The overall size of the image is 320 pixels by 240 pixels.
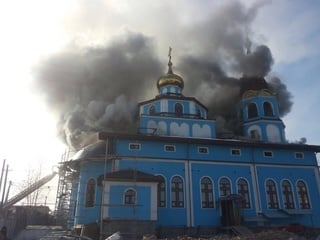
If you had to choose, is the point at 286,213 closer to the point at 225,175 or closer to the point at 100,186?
the point at 225,175

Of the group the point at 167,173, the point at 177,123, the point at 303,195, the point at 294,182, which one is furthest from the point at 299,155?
the point at 167,173

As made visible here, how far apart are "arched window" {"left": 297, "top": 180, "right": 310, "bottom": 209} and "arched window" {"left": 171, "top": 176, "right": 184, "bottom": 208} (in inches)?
385

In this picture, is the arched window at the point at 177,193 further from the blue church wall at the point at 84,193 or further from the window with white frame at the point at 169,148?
Answer: the blue church wall at the point at 84,193

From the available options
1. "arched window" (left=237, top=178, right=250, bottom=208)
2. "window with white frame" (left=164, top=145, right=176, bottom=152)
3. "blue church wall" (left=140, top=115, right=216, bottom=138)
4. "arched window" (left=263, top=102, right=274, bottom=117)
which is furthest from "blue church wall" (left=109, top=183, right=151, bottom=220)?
"arched window" (left=263, top=102, right=274, bottom=117)

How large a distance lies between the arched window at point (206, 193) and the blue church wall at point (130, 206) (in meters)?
4.77

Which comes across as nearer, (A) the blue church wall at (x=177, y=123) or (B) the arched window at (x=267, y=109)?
(A) the blue church wall at (x=177, y=123)

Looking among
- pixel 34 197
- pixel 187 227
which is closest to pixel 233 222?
pixel 187 227

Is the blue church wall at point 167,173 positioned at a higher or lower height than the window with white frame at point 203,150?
lower

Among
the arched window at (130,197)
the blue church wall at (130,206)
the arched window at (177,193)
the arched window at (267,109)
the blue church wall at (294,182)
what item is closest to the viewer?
the blue church wall at (130,206)

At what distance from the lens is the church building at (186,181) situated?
19484 mm

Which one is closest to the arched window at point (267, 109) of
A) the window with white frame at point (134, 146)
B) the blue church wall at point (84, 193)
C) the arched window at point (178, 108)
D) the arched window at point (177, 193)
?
the arched window at point (178, 108)

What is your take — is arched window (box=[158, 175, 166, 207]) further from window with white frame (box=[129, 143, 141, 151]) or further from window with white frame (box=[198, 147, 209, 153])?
window with white frame (box=[198, 147, 209, 153])

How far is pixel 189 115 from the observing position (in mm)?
27688

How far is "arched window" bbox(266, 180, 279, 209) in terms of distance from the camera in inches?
909
